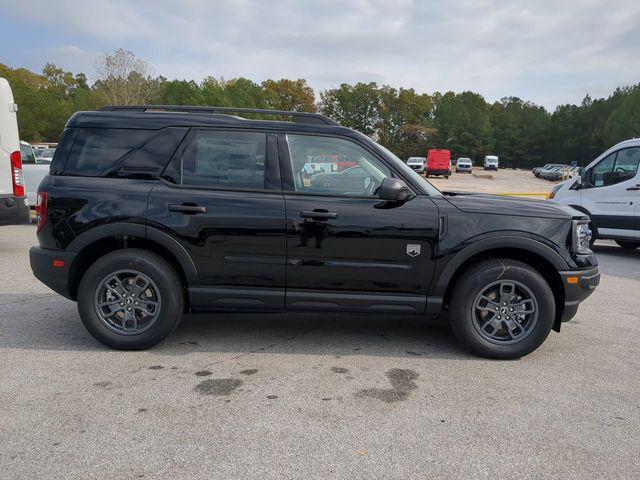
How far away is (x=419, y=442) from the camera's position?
2889mm

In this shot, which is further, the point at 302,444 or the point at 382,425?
the point at 382,425

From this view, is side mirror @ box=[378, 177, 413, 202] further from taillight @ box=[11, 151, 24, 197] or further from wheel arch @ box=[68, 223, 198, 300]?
taillight @ box=[11, 151, 24, 197]

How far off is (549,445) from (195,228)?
2.88 meters

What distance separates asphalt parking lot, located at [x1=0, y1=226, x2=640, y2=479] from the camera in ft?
8.77

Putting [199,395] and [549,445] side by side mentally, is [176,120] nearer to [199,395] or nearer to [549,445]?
[199,395]

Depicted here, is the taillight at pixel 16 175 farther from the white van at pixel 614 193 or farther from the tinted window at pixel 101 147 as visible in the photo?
the white van at pixel 614 193

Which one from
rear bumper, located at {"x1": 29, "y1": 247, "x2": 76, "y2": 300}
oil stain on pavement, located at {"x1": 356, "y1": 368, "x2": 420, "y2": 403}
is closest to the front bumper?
oil stain on pavement, located at {"x1": 356, "y1": 368, "x2": 420, "y2": 403}

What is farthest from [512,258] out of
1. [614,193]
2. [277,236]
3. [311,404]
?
[614,193]

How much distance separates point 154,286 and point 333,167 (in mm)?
1767

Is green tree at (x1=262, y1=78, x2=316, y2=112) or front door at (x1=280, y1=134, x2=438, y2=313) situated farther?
A: green tree at (x1=262, y1=78, x2=316, y2=112)

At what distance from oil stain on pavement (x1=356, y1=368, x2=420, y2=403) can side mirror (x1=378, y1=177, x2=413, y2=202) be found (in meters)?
1.34

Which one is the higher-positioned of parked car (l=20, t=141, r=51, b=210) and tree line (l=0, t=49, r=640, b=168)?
tree line (l=0, t=49, r=640, b=168)

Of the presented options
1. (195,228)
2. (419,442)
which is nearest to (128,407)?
(195,228)

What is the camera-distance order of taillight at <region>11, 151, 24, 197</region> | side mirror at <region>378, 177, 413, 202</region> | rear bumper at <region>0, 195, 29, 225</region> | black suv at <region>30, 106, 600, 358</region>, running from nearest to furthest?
1. side mirror at <region>378, 177, 413, 202</region>
2. black suv at <region>30, 106, 600, 358</region>
3. rear bumper at <region>0, 195, 29, 225</region>
4. taillight at <region>11, 151, 24, 197</region>
